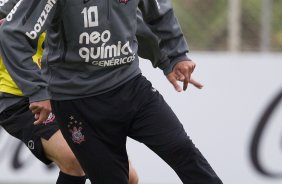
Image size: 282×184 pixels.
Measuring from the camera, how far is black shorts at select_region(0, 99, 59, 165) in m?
5.50

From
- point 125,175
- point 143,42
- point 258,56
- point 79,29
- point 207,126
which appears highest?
point 79,29

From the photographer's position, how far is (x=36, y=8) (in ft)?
14.5

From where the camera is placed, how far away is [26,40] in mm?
4449

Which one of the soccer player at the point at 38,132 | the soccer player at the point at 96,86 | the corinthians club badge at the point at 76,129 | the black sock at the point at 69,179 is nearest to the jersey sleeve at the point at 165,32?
the soccer player at the point at 96,86

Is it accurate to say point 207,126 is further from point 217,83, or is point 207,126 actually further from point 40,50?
point 40,50

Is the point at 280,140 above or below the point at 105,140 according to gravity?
below

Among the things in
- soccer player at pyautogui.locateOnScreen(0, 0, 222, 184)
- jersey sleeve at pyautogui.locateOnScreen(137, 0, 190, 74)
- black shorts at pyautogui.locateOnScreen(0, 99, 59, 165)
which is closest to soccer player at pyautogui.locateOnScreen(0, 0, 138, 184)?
black shorts at pyautogui.locateOnScreen(0, 99, 59, 165)

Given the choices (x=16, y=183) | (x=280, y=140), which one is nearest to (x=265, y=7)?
(x=280, y=140)

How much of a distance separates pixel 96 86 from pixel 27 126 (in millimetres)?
1082

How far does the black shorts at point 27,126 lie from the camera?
5.50 meters

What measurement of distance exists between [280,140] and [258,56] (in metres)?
0.78

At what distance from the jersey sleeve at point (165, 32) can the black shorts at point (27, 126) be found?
A: 92cm

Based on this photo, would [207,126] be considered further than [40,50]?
Yes

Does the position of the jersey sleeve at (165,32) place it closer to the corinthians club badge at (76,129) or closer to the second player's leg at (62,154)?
the corinthians club badge at (76,129)
